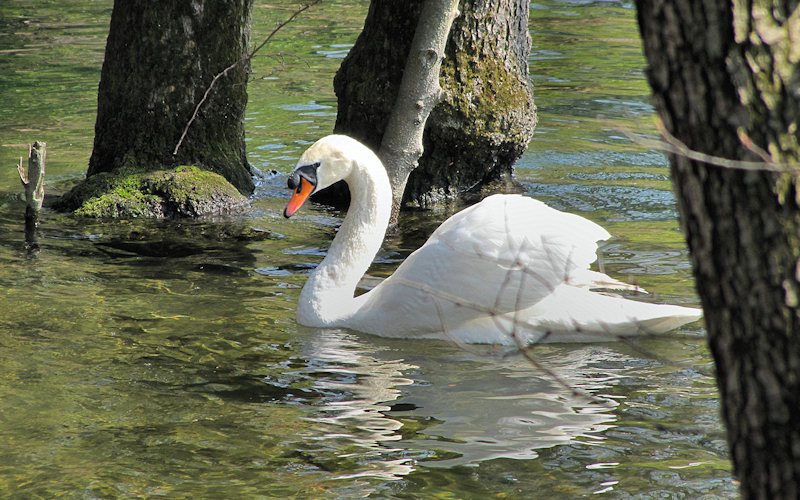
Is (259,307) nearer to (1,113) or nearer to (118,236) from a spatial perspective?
(118,236)

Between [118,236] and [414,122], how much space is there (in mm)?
2635

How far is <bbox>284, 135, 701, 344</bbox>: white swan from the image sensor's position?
5.67 m

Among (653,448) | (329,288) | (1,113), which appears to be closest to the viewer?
(653,448)

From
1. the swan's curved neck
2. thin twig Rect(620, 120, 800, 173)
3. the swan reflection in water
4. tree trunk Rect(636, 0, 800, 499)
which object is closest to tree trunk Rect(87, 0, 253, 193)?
the swan's curved neck

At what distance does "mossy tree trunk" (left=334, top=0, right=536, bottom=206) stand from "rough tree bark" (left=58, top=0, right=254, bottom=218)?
1136 millimetres

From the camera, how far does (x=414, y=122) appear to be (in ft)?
26.2

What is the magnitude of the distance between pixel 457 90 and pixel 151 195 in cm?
293

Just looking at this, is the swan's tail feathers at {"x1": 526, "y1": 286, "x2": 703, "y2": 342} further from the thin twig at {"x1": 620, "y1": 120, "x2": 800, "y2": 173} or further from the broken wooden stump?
the broken wooden stump

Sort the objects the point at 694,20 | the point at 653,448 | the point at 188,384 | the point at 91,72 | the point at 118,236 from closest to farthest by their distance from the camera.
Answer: the point at 694,20 < the point at 653,448 < the point at 188,384 < the point at 118,236 < the point at 91,72

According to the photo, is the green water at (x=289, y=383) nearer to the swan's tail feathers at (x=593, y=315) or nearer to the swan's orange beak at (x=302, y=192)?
the swan's tail feathers at (x=593, y=315)

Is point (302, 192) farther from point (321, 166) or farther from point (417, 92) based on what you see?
point (417, 92)

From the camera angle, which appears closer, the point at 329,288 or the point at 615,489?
the point at 615,489

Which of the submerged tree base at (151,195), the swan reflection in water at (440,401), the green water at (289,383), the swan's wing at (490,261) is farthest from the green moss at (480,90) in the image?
the swan reflection in water at (440,401)

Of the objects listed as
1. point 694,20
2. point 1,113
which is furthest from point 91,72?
point 694,20
